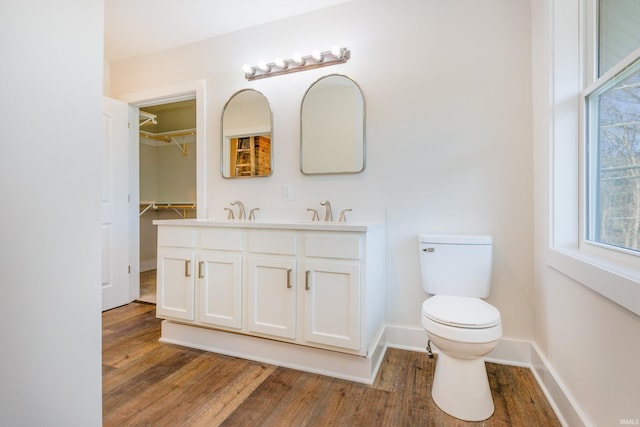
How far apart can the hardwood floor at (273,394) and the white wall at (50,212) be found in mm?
693

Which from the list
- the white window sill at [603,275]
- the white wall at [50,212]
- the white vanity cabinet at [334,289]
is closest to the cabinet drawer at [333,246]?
the white vanity cabinet at [334,289]

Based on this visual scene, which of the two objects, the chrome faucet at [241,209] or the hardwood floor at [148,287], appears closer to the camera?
the chrome faucet at [241,209]

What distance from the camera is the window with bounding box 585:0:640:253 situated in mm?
1068

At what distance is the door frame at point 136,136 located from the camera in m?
2.58

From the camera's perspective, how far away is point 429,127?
1937 mm

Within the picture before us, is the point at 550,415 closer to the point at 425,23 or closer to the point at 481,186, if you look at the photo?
the point at 481,186

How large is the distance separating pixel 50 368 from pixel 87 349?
3.2 inches

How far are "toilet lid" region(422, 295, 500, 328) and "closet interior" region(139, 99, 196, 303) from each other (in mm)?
3596

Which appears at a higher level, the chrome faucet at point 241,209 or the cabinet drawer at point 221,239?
the chrome faucet at point 241,209

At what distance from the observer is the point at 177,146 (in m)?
4.45

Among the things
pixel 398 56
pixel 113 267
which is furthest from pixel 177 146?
pixel 398 56

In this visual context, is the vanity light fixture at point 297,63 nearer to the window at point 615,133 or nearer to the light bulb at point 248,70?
the light bulb at point 248,70

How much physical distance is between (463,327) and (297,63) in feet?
6.52

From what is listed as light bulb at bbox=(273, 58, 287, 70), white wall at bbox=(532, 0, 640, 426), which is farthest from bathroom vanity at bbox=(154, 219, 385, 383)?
light bulb at bbox=(273, 58, 287, 70)
